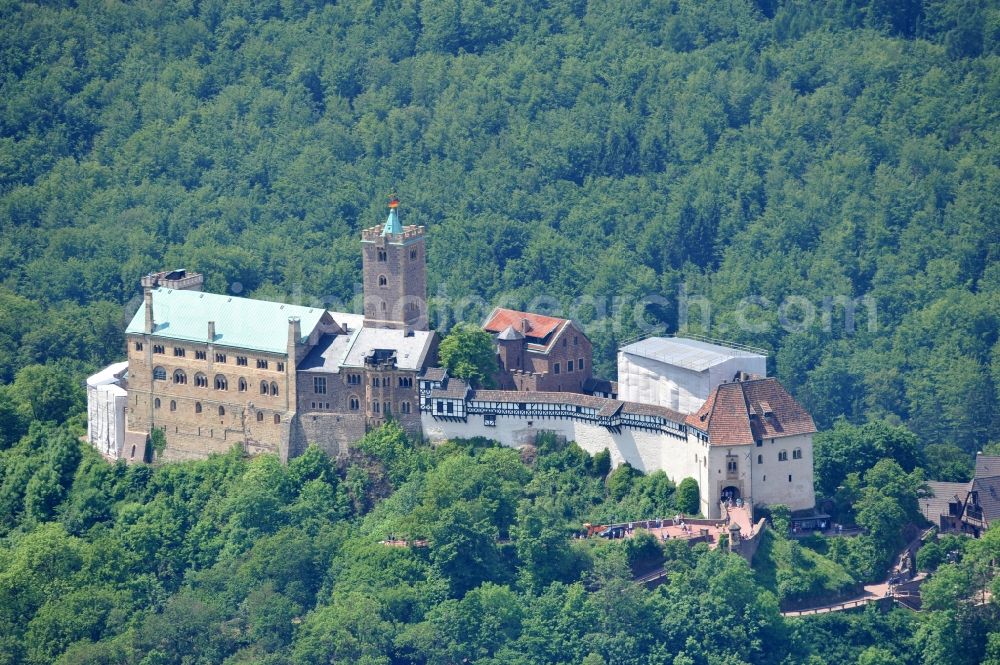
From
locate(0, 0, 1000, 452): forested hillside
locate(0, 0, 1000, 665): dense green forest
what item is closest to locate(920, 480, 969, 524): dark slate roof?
locate(0, 0, 1000, 665): dense green forest

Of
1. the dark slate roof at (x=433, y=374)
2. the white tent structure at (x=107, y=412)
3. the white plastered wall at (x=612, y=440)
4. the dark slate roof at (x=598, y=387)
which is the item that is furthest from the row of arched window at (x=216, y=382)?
the dark slate roof at (x=598, y=387)

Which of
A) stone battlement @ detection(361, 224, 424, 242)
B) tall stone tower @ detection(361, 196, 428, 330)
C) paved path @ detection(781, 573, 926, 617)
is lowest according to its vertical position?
paved path @ detection(781, 573, 926, 617)

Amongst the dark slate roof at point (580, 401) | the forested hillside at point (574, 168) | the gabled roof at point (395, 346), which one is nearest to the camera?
the dark slate roof at point (580, 401)

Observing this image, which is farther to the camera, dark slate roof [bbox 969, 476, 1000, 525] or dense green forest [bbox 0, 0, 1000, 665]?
dark slate roof [bbox 969, 476, 1000, 525]

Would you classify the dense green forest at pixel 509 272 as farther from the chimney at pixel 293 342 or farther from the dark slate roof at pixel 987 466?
the chimney at pixel 293 342

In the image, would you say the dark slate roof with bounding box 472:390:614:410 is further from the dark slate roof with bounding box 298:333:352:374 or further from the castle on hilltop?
the dark slate roof with bounding box 298:333:352:374

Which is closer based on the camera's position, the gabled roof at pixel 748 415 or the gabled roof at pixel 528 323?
the gabled roof at pixel 748 415

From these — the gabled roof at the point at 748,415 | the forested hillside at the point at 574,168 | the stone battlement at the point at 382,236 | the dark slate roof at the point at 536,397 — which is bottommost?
the gabled roof at the point at 748,415

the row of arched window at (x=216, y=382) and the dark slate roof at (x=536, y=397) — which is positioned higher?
the row of arched window at (x=216, y=382)
